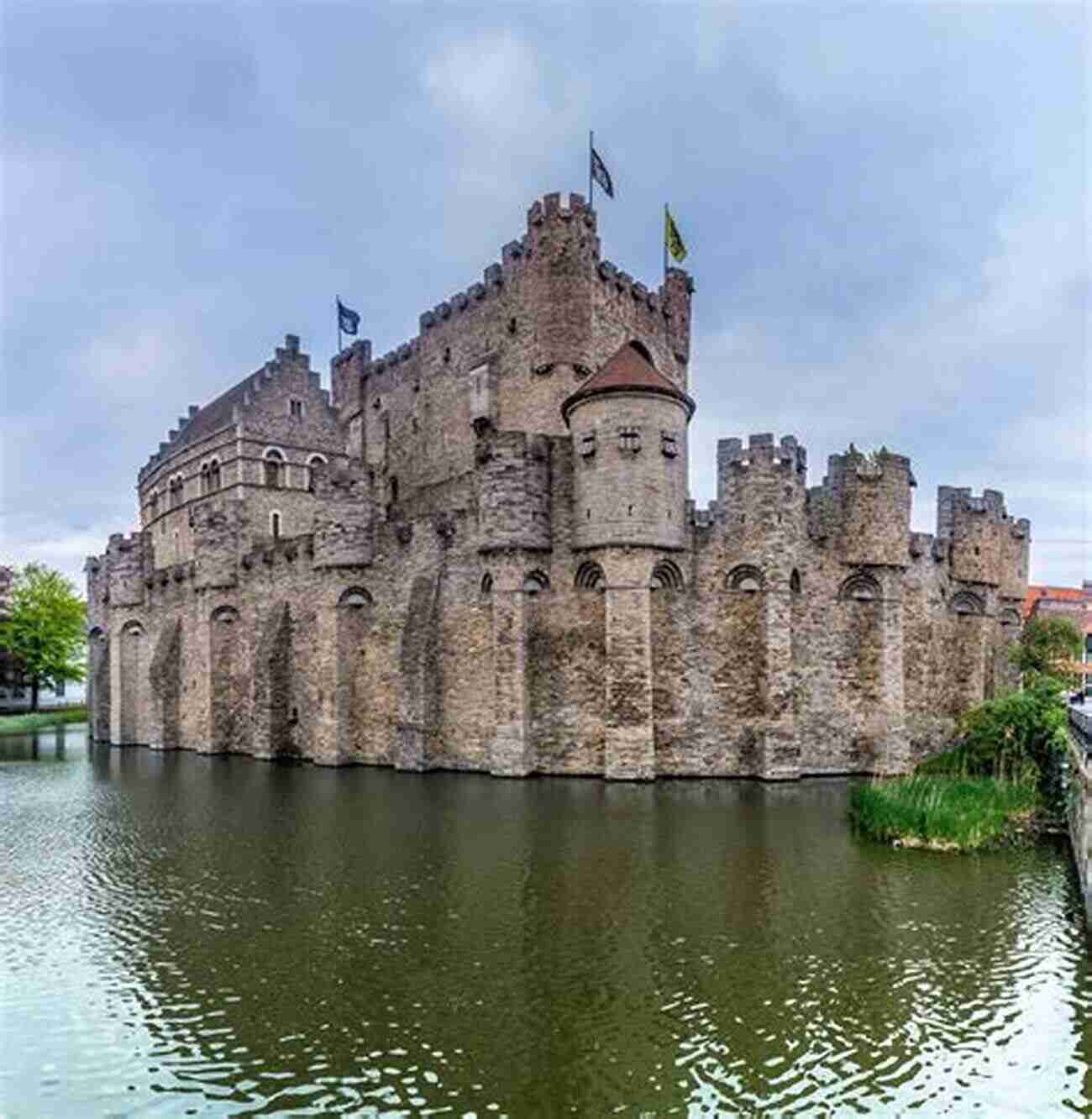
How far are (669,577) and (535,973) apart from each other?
50.0 ft

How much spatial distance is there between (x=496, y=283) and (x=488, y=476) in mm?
10911

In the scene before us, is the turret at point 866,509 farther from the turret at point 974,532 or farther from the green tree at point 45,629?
the green tree at point 45,629

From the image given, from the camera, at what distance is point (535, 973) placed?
28.1ft

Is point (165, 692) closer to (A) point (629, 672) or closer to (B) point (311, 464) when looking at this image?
(B) point (311, 464)

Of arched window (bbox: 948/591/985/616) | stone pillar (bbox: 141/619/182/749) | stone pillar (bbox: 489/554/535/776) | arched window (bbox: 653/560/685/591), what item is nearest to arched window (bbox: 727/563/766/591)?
arched window (bbox: 653/560/685/591)

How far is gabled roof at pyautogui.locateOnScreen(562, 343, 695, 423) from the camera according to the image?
2238 cm

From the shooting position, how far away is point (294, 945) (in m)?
9.43

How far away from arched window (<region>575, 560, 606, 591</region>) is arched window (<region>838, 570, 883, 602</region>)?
21.4 ft

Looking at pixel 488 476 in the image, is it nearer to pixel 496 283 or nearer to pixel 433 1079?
pixel 496 283

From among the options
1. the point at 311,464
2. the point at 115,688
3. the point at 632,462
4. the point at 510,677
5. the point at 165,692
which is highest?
the point at 311,464

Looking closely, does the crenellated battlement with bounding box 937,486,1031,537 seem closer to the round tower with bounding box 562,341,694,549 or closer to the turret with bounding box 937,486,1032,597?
the turret with bounding box 937,486,1032,597

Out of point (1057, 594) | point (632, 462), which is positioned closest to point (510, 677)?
point (632, 462)

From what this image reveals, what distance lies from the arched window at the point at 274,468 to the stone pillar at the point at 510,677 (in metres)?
20.8

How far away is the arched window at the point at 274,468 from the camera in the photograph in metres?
40.4
